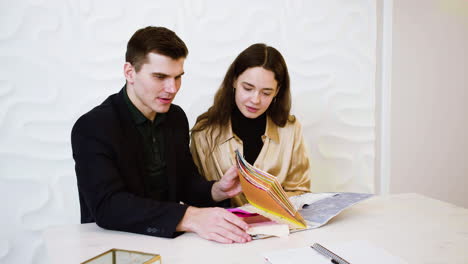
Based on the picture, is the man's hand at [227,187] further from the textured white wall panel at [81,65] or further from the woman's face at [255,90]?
the textured white wall panel at [81,65]

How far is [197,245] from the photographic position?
3.27ft

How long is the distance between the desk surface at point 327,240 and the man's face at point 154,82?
1.62ft

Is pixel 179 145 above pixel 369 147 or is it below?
above

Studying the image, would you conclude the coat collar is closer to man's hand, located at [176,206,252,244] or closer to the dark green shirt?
the dark green shirt

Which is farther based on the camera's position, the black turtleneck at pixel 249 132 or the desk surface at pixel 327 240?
the black turtleneck at pixel 249 132

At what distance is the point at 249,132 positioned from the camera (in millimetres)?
1983

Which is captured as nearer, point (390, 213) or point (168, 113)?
point (390, 213)

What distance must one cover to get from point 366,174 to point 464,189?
1108 millimetres

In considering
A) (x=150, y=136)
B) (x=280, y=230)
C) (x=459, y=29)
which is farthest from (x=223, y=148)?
(x=459, y=29)

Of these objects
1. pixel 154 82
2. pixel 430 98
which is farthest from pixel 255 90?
pixel 430 98

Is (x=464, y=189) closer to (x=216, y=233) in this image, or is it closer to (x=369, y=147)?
(x=369, y=147)

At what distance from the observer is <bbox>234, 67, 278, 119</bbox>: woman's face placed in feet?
5.98

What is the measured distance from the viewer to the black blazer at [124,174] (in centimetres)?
108

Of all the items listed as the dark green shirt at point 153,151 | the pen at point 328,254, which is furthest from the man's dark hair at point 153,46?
the pen at point 328,254
